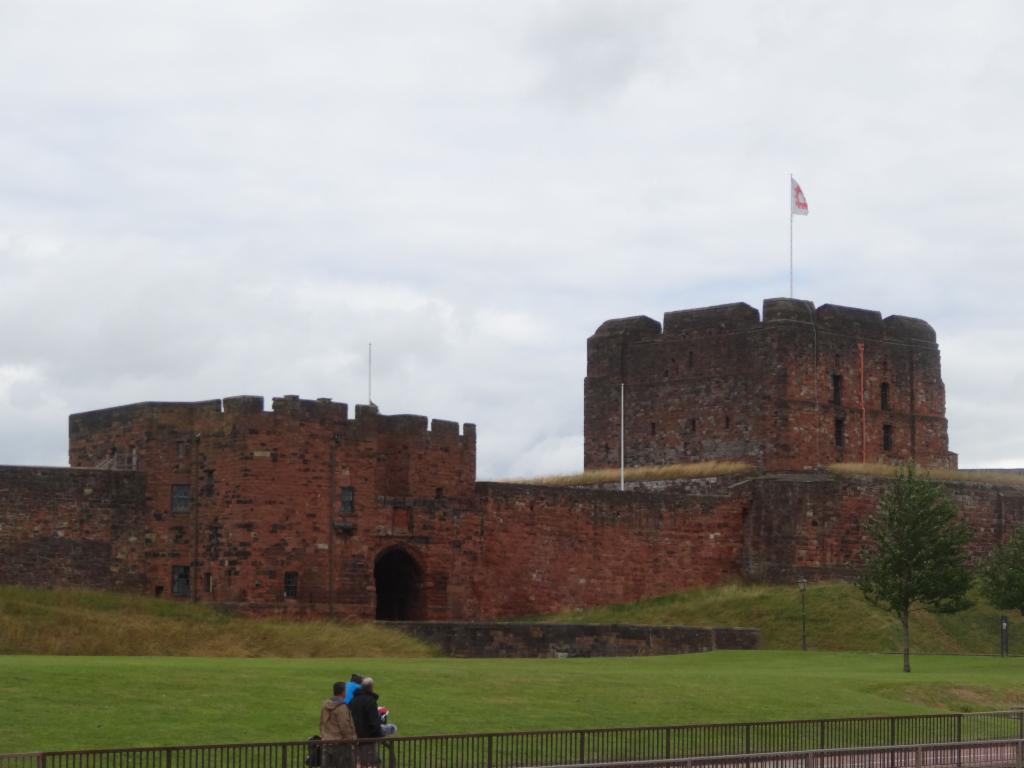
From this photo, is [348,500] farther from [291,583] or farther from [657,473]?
[657,473]

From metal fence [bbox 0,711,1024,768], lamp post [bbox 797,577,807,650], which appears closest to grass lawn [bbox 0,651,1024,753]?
metal fence [bbox 0,711,1024,768]

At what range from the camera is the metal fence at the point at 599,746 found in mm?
24797

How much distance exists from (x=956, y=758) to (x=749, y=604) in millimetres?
31883

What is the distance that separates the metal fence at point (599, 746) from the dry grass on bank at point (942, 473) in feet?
109

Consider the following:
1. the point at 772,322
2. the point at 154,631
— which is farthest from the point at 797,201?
the point at 154,631

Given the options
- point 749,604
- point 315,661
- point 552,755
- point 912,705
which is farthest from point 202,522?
point 552,755

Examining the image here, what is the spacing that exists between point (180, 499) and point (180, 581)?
88.8 inches

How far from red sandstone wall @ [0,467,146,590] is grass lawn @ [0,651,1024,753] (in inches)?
448

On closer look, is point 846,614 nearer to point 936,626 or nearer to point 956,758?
point 936,626

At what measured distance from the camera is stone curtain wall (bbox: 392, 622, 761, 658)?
50781mm

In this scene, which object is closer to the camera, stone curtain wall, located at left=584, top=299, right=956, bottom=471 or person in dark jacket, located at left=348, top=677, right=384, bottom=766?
person in dark jacket, located at left=348, top=677, right=384, bottom=766

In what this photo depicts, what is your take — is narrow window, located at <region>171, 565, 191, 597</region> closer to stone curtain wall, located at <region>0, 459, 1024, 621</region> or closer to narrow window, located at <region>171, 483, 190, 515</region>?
stone curtain wall, located at <region>0, 459, 1024, 621</region>

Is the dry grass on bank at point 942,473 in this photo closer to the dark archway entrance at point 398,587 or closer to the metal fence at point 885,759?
the dark archway entrance at point 398,587

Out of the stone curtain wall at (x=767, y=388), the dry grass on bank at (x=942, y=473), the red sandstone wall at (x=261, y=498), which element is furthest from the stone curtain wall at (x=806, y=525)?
the red sandstone wall at (x=261, y=498)
